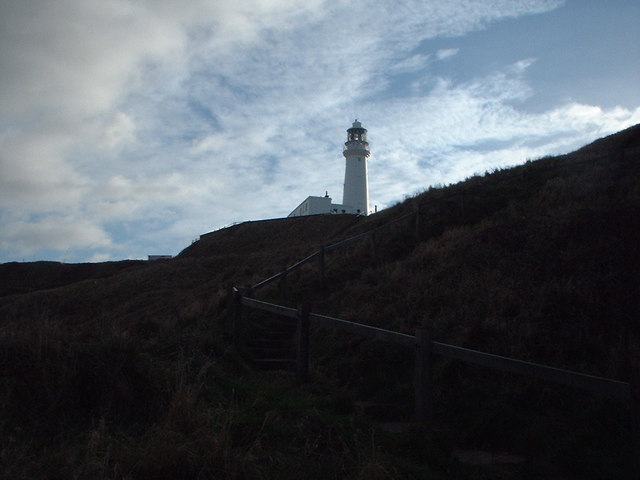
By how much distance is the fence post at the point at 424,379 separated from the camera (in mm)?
5141

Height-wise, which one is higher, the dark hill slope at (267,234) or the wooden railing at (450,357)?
the dark hill slope at (267,234)

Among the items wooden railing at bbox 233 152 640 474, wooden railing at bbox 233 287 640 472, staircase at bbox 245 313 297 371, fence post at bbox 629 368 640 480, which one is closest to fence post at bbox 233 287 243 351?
wooden railing at bbox 233 152 640 474

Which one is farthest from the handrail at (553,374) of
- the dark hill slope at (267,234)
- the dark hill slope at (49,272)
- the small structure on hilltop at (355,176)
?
the small structure on hilltop at (355,176)

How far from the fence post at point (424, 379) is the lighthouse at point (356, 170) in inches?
2118

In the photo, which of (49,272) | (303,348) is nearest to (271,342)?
(303,348)

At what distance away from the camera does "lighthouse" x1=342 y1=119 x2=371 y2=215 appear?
5931cm

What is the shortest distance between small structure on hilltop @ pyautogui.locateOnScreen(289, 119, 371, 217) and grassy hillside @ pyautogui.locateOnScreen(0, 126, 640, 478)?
4472cm

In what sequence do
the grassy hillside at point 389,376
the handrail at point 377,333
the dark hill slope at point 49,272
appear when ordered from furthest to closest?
the dark hill slope at point 49,272, the handrail at point 377,333, the grassy hillside at point 389,376

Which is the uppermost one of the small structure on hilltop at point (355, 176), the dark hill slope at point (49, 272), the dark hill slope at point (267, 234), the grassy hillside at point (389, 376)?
the small structure on hilltop at point (355, 176)

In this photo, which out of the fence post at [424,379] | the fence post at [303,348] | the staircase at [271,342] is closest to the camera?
the fence post at [424,379]

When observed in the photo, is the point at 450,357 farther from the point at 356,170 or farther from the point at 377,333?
the point at 356,170

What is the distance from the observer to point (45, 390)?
→ 4.43 m

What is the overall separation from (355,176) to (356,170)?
2.31ft

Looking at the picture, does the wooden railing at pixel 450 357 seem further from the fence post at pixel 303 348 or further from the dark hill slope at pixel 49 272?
the dark hill slope at pixel 49 272
